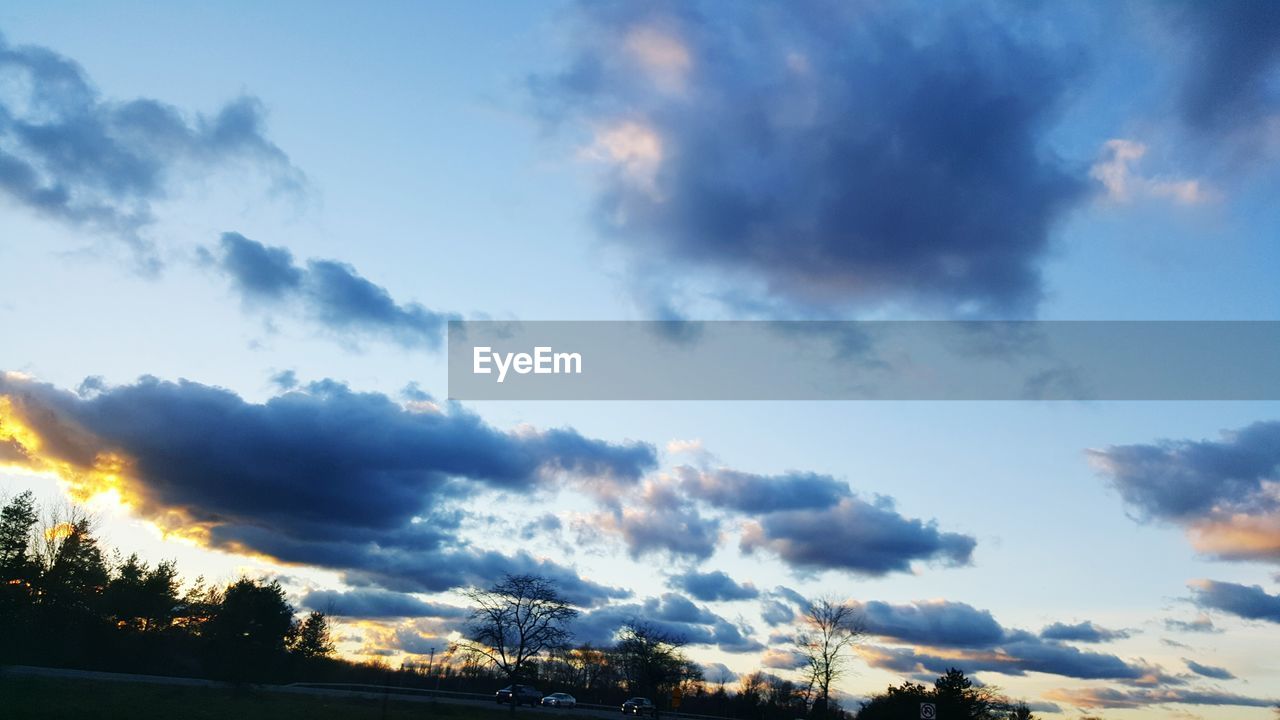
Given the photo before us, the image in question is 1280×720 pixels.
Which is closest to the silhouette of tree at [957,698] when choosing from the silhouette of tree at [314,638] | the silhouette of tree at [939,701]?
the silhouette of tree at [939,701]

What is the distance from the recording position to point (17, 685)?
53312mm

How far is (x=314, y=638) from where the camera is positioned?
121062 mm

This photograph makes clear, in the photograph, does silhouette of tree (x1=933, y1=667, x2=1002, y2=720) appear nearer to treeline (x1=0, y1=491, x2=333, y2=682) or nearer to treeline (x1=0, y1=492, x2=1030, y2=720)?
treeline (x1=0, y1=492, x2=1030, y2=720)

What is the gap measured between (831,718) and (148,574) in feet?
304

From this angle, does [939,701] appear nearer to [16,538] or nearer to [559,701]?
[559,701]

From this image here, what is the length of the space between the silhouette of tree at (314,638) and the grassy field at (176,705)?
50577 millimetres

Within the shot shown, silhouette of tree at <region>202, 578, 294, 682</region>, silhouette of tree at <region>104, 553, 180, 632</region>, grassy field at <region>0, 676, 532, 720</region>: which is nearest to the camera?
grassy field at <region>0, 676, 532, 720</region>

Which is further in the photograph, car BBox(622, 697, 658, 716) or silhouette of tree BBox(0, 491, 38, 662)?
car BBox(622, 697, 658, 716)

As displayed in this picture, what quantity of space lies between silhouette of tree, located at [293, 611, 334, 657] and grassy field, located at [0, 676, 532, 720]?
5058 cm

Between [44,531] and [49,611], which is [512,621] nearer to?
[49,611]

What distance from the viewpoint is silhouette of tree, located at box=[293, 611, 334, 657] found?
117188mm

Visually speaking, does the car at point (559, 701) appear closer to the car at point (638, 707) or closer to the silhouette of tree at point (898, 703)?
the car at point (638, 707)

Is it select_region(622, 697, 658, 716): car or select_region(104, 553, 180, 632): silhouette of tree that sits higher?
select_region(104, 553, 180, 632): silhouette of tree

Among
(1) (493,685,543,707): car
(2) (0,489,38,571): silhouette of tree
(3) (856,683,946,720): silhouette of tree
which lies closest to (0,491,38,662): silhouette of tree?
(2) (0,489,38,571): silhouette of tree
